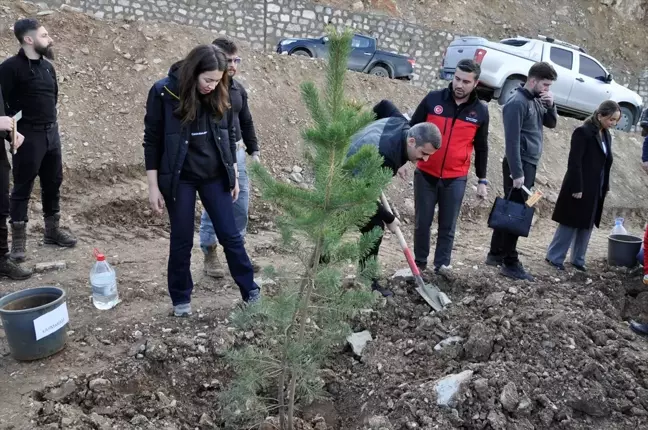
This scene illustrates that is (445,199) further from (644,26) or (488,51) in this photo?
(644,26)

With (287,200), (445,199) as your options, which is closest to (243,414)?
(287,200)

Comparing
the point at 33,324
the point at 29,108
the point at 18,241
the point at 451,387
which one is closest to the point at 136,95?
the point at 29,108

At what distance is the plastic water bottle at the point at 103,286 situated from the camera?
3.85 m

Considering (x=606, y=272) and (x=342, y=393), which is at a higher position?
(x=606, y=272)

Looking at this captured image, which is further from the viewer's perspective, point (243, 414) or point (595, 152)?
point (595, 152)

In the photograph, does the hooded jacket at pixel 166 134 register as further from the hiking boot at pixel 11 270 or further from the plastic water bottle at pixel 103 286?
the hiking boot at pixel 11 270

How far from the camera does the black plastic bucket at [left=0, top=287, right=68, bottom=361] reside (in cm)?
310

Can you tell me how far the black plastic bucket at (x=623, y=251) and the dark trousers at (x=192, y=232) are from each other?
11.7 ft

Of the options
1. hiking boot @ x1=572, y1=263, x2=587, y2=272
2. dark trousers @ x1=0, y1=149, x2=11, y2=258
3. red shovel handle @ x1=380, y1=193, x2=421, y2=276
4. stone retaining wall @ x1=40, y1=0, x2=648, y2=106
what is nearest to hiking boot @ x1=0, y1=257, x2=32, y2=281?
dark trousers @ x1=0, y1=149, x2=11, y2=258

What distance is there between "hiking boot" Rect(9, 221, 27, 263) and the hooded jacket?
176 centimetres

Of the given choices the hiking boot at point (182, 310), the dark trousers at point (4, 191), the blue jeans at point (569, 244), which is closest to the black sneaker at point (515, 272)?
the blue jeans at point (569, 244)

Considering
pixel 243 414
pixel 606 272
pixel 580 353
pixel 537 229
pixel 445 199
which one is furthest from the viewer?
pixel 537 229

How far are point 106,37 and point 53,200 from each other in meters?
3.81

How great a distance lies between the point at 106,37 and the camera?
Answer: 768 cm
